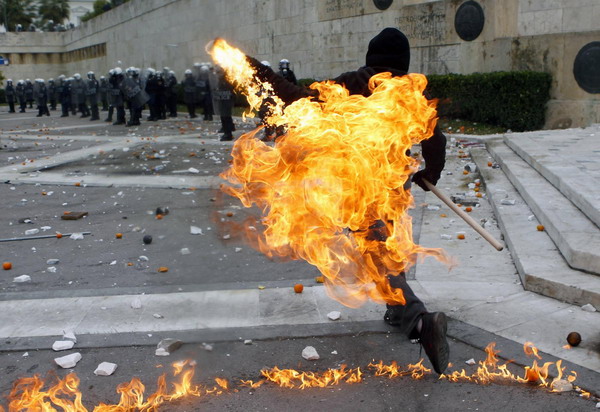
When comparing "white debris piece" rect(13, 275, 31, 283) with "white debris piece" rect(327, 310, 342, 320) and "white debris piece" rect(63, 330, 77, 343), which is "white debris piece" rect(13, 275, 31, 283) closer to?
"white debris piece" rect(63, 330, 77, 343)

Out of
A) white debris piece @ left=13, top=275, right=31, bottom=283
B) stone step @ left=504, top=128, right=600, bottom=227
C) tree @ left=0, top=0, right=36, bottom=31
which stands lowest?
white debris piece @ left=13, top=275, right=31, bottom=283

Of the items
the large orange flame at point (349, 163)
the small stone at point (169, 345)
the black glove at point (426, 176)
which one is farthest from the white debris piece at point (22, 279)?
the black glove at point (426, 176)

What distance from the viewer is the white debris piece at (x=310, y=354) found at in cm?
396

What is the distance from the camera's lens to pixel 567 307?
4516mm

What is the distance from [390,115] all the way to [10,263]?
13.9 ft

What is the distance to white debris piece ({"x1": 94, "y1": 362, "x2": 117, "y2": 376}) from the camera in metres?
3.81

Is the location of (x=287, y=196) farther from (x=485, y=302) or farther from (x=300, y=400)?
(x=485, y=302)

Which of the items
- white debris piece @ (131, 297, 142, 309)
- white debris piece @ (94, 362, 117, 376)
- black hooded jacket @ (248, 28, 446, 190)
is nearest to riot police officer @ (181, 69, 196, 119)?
white debris piece @ (131, 297, 142, 309)

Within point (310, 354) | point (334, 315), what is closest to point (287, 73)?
point (334, 315)

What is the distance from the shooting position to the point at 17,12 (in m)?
78.4

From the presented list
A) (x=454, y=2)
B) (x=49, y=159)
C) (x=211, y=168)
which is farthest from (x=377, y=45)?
(x=454, y=2)

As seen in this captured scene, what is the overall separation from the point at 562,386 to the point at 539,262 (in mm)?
1860

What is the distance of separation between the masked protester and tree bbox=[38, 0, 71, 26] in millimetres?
88731

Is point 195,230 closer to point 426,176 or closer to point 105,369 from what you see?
point 105,369
